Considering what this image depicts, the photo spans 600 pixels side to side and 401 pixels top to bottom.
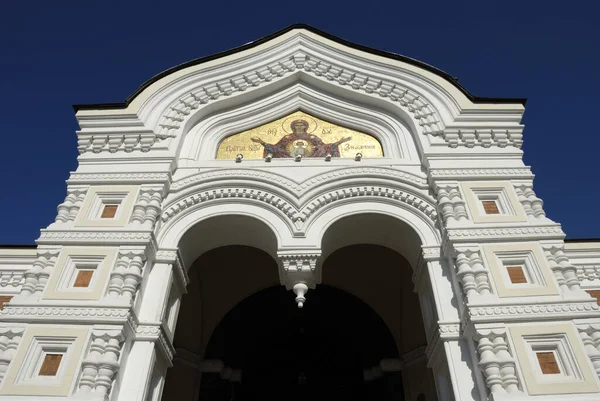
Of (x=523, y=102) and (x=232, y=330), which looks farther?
(x=232, y=330)

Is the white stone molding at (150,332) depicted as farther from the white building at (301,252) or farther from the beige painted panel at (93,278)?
the beige painted panel at (93,278)

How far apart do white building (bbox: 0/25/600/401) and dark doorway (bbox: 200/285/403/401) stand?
3 cm

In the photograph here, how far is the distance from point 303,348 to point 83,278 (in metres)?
4.75

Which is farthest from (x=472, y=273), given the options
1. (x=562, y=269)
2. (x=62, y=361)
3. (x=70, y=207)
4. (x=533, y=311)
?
(x=70, y=207)

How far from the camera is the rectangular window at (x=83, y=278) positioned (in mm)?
5781

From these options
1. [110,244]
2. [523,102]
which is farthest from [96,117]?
[523,102]

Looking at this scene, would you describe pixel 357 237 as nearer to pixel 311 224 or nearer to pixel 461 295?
pixel 311 224

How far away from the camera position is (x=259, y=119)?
28.7 ft

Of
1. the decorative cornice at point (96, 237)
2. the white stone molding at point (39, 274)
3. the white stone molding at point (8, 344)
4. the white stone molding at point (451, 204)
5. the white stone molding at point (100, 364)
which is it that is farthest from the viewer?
the white stone molding at point (451, 204)

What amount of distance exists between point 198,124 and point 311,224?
2.95 meters

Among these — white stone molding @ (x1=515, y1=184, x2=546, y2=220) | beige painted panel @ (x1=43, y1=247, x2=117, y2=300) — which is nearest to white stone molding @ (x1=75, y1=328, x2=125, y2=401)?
beige painted panel @ (x1=43, y1=247, x2=117, y2=300)

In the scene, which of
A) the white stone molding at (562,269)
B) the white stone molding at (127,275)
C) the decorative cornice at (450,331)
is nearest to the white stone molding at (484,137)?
the white stone molding at (562,269)

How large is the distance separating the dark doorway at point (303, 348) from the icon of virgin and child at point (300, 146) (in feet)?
9.20

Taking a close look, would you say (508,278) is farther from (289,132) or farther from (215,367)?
(215,367)
